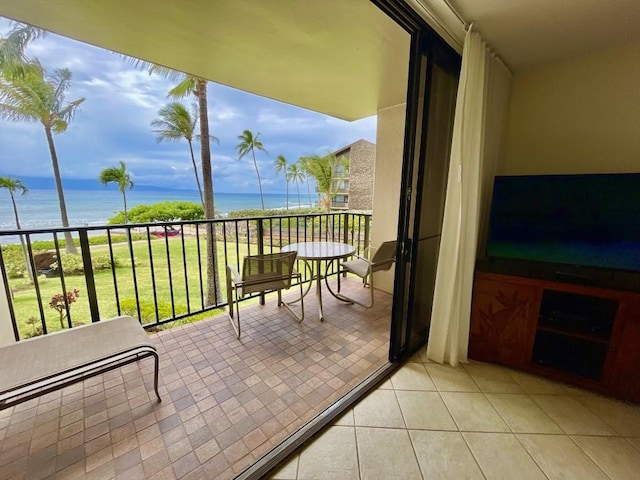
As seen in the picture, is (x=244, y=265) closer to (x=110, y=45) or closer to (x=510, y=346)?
(x=110, y=45)

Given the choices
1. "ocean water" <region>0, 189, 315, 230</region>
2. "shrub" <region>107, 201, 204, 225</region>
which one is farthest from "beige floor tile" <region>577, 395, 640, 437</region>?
"shrub" <region>107, 201, 204, 225</region>

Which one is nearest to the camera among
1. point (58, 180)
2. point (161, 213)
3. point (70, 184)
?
point (58, 180)

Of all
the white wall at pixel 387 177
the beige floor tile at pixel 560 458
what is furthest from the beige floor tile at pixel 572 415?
the white wall at pixel 387 177

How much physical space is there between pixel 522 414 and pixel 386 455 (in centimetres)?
90

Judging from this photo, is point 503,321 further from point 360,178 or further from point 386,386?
point 360,178

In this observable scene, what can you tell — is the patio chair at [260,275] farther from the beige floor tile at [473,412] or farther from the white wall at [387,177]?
the beige floor tile at [473,412]

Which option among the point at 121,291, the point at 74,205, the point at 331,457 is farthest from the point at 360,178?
the point at 74,205

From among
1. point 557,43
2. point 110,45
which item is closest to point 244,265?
point 110,45

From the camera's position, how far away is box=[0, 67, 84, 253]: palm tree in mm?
5715

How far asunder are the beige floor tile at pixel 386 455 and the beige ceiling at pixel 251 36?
2.33 m

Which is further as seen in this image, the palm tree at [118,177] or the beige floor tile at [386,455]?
the palm tree at [118,177]

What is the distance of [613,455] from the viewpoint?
50.2 inches

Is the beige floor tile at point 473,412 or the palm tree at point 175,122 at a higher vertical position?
the palm tree at point 175,122

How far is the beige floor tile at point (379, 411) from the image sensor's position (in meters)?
1.44
